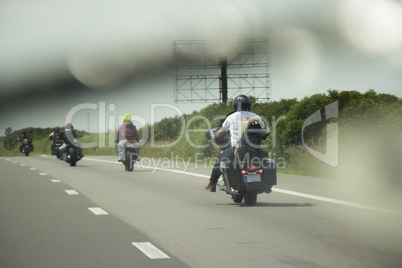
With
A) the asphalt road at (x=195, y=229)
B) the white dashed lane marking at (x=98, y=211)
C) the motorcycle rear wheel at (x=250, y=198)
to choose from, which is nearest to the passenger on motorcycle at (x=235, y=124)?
the motorcycle rear wheel at (x=250, y=198)

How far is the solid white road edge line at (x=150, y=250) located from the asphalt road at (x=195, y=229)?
0.03 feet

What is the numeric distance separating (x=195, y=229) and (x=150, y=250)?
1.69 meters

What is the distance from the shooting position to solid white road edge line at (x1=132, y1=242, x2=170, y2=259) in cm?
726

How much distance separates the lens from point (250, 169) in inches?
459

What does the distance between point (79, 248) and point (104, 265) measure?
1058mm

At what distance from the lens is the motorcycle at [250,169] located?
11.7m

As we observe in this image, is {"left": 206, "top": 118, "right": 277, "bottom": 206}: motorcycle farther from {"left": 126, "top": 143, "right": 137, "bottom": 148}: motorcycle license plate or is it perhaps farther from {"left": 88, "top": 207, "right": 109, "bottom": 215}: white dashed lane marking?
{"left": 126, "top": 143, "right": 137, "bottom": 148}: motorcycle license plate

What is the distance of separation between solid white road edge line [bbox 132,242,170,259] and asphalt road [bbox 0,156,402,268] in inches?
0.4

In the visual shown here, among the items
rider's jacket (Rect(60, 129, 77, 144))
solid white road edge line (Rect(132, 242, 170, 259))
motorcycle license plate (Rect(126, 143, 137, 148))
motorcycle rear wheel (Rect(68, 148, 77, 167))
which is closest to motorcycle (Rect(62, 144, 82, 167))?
motorcycle rear wheel (Rect(68, 148, 77, 167))

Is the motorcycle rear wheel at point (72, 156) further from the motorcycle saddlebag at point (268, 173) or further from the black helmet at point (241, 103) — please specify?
the motorcycle saddlebag at point (268, 173)

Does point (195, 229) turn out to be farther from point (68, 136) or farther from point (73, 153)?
point (73, 153)

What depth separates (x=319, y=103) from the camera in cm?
2334

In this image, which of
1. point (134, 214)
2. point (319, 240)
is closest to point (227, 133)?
point (134, 214)

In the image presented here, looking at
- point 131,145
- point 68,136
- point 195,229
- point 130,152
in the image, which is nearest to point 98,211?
point 195,229
